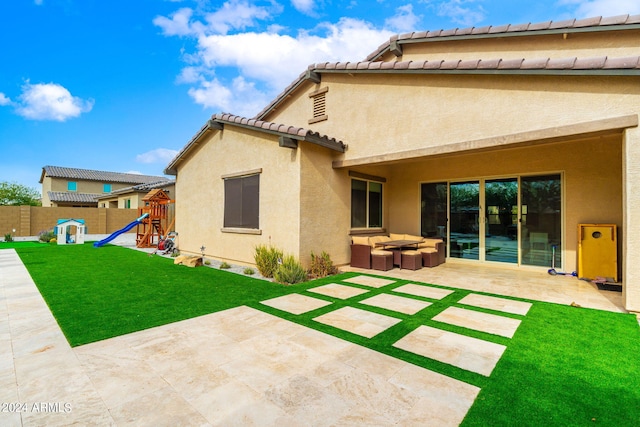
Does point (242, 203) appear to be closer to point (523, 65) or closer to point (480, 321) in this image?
point (480, 321)

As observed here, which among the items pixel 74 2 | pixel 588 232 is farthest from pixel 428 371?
pixel 74 2

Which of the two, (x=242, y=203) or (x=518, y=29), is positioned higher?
(x=518, y=29)

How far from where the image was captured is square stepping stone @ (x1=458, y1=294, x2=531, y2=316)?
16.6 feet

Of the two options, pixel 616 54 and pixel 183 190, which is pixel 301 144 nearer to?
pixel 183 190

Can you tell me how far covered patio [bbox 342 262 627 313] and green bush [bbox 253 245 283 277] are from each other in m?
2.23

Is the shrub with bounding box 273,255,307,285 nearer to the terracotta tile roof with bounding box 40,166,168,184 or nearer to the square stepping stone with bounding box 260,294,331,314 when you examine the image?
the square stepping stone with bounding box 260,294,331,314

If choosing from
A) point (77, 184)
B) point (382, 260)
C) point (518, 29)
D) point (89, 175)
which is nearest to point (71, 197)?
point (77, 184)

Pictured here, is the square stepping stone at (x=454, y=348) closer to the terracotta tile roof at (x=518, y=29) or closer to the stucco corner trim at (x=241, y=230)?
Answer: the stucco corner trim at (x=241, y=230)

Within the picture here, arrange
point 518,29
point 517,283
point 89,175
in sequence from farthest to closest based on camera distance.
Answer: point 89,175 < point 518,29 < point 517,283

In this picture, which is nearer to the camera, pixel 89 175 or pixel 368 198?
pixel 368 198

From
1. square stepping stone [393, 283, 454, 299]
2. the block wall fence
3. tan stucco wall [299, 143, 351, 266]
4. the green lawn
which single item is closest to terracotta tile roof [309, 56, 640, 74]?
tan stucco wall [299, 143, 351, 266]

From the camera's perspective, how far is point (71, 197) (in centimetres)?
3431

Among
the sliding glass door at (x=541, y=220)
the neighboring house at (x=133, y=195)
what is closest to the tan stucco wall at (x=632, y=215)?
the sliding glass door at (x=541, y=220)

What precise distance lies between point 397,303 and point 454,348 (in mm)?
1873
